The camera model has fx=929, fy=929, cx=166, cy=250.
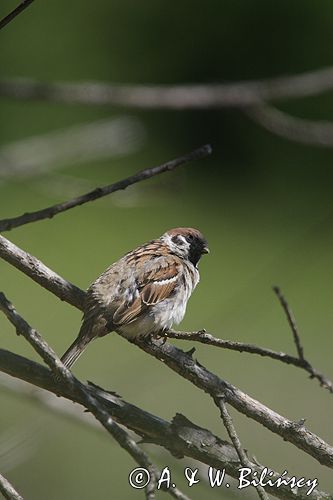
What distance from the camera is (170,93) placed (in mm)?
1801

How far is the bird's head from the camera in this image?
8.05 ft

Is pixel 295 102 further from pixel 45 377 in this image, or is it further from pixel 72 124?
pixel 45 377

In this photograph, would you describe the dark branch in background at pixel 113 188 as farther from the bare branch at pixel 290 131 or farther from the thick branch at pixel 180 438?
the bare branch at pixel 290 131

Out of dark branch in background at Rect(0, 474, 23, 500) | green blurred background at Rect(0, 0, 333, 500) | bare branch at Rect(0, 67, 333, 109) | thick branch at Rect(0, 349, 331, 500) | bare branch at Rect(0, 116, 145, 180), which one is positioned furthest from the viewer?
green blurred background at Rect(0, 0, 333, 500)

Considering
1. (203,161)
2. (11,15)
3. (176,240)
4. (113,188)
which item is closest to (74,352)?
(176,240)

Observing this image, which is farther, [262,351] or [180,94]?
[180,94]

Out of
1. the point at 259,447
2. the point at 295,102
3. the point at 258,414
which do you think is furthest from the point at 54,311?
the point at 258,414

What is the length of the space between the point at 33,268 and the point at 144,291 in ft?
2.04

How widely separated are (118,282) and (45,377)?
70 cm

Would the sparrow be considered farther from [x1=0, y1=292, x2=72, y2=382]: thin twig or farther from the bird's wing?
[x1=0, y1=292, x2=72, y2=382]: thin twig

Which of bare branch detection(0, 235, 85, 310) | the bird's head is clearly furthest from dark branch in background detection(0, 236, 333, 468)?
the bird's head

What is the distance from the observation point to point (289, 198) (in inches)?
194

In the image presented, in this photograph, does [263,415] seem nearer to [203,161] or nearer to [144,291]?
[144,291]

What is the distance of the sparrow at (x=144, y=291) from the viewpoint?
1966 mm
